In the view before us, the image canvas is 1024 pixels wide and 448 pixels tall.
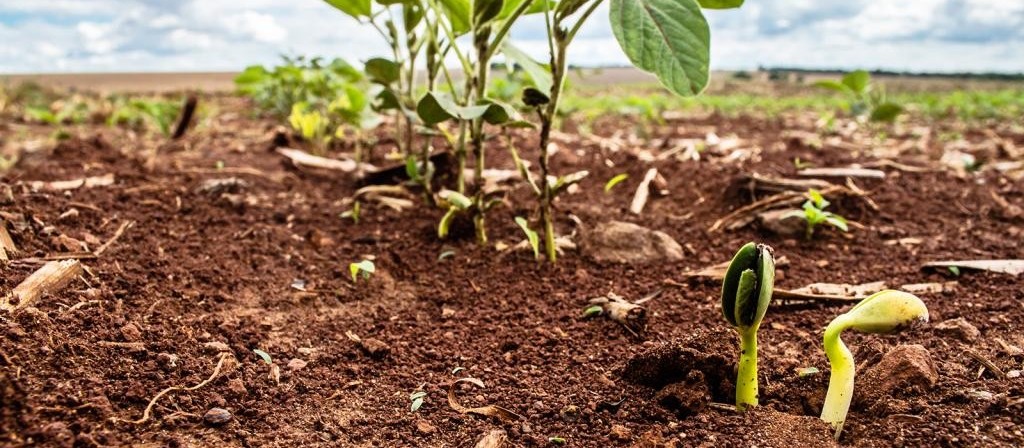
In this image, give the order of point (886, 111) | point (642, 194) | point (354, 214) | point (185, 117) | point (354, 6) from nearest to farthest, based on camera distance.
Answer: point (354, 6)
point (354, 214)
point (642, 194)
point (886, 111)
point (185, 117)

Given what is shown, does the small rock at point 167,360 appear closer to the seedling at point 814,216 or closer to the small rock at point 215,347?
the small rock at point 215,347

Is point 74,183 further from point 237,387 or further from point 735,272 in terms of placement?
point 735,272

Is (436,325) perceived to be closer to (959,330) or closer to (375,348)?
(375,348)

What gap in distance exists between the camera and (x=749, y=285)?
1255 mm

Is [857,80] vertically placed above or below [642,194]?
above

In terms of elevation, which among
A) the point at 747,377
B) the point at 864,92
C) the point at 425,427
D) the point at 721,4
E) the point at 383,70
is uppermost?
the point at 721,4

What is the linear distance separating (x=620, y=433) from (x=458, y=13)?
1.30m

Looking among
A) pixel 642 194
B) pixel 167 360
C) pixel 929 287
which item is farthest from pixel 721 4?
pixel 167 360

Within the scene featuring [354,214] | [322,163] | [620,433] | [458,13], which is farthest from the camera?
[322,163]

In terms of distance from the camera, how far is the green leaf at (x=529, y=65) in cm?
210

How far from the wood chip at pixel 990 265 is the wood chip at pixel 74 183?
299 centimetres

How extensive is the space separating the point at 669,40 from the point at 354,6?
128 cm

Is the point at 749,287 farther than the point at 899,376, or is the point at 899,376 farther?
the point at 899,376

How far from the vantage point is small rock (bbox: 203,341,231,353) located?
164 centimetres
